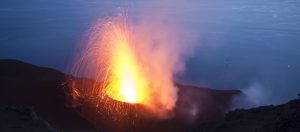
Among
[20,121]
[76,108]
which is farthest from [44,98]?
[20,121]

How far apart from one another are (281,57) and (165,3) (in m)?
48.3

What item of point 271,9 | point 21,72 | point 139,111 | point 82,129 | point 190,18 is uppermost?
point 271,9

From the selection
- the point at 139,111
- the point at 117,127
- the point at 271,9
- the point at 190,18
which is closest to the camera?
the point at 117,127

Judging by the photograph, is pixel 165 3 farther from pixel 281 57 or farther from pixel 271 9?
pixel 281 57

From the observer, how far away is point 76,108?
25328mm

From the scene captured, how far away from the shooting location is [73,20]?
7494cm

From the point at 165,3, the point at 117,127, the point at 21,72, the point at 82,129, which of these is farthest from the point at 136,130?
the point at 165,3

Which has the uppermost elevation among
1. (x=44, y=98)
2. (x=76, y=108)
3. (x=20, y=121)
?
(x=44, y=98)

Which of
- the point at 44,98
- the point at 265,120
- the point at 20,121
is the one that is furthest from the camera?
the point at 44,98

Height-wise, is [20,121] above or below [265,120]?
below

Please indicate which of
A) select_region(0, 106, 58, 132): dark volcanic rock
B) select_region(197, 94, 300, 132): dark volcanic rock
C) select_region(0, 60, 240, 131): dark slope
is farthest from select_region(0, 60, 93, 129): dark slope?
select_region(197, 94, 300, 132): dark volcanic rock

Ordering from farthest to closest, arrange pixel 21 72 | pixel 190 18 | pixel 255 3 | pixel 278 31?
pixel 255 3
pixel 190 18
pixel 278 31
pixel 21 72

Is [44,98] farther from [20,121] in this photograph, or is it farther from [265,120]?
[265,120]

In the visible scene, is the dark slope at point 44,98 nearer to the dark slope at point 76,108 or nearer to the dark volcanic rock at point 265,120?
the dark slope at point 76,108
